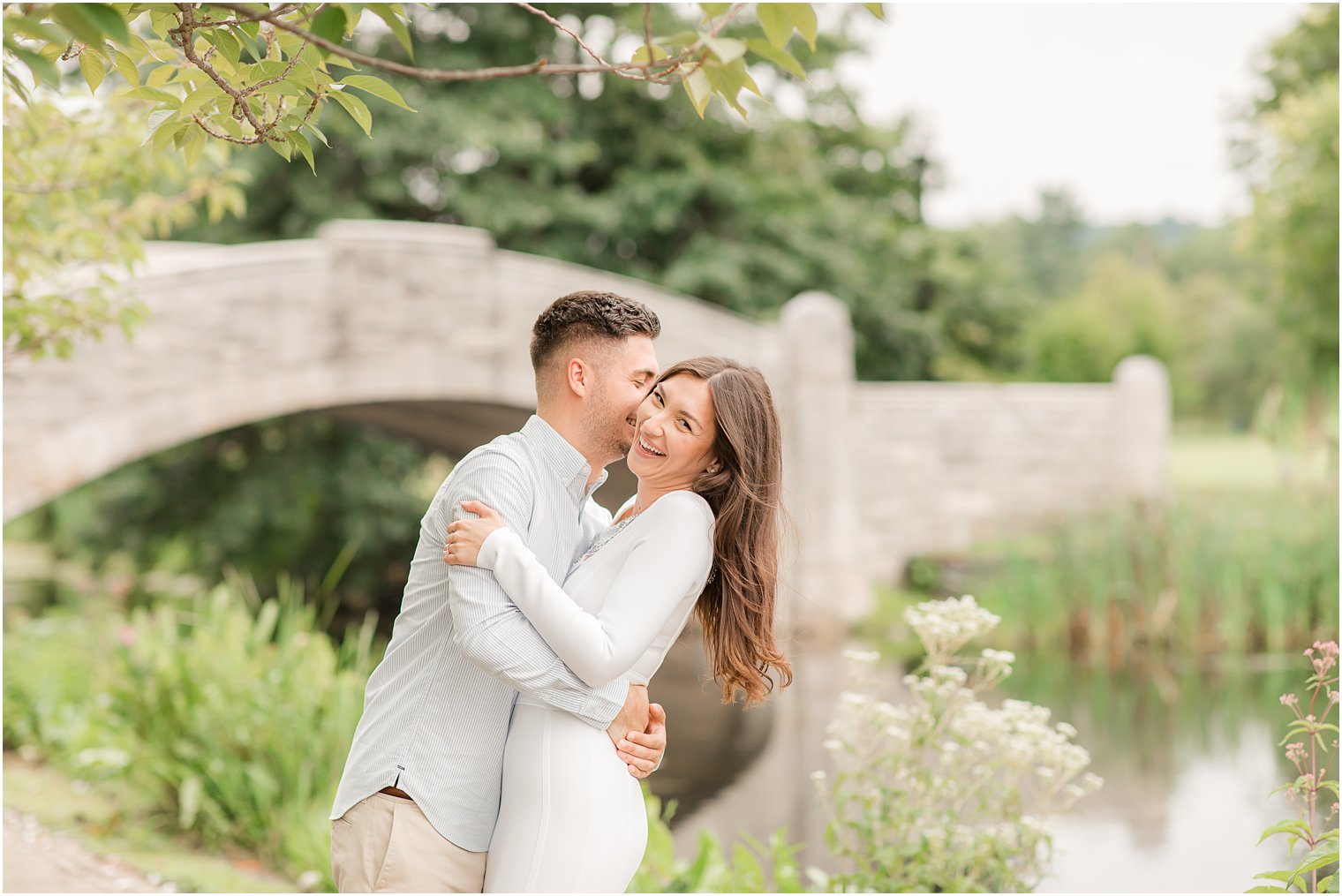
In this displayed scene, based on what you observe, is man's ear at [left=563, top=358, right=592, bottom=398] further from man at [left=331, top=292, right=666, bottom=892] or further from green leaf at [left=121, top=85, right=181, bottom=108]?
green leaf at [left=121, top=85, right=181, bottom=108]

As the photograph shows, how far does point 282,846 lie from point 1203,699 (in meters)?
6.60

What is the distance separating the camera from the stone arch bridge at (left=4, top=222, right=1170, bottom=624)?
8.12 meters

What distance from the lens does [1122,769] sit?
7.16m

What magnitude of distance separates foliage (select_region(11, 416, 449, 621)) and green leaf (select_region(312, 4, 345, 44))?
11.6 metres

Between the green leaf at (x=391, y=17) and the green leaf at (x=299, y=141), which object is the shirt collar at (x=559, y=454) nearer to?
the green leaf at (x=299, y=141)

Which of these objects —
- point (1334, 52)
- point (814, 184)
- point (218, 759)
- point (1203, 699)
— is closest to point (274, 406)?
point (218, 759)

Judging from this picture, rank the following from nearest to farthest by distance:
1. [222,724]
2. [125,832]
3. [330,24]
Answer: [330,24] < [125,832] < [222,724]

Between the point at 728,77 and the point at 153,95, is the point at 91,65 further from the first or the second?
the point at 728,77

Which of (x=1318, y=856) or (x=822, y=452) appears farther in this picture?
(x=822, y=452)

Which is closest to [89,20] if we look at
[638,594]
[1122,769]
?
[638,594]

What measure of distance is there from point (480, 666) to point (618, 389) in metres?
0.56

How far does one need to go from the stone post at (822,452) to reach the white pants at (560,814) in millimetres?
8934

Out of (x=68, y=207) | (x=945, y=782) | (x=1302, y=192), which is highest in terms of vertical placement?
(x=1302, y=192)

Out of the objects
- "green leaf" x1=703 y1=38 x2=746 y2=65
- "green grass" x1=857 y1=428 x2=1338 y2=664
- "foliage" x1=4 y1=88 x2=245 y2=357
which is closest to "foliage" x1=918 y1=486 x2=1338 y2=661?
"green grass" x1=857 y1=428 x2=1338 y2=664
